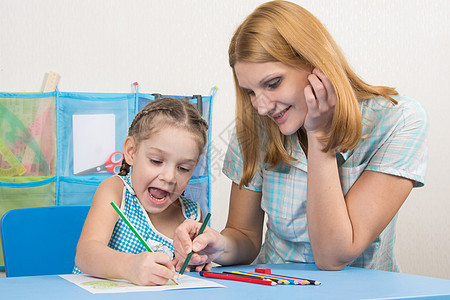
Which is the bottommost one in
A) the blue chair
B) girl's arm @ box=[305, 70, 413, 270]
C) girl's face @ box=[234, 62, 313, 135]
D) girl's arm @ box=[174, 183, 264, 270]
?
the blue chair

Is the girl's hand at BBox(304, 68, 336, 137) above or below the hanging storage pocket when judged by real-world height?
above

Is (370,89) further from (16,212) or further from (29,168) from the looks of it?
(29,168)

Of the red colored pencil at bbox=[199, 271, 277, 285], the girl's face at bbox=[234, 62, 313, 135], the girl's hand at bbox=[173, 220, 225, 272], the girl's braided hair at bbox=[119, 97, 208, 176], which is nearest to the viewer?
the red colored pencil at bbox=[199, 271, 277, 285]

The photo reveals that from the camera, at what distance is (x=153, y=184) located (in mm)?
1148

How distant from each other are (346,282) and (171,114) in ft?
1.93

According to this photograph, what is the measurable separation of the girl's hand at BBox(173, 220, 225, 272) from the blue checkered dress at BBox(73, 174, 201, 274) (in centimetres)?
16

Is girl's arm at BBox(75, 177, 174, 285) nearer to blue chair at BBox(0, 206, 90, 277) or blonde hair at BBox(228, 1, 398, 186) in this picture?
blue chair at BBox(0, 206, 90, 277)

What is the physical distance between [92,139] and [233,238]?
127 centimetres

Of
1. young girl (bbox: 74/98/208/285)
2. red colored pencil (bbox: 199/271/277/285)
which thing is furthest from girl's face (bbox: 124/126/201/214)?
red colored pencil (bbox: 199/271/277/285)

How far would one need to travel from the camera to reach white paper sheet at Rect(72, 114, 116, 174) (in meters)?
2.23

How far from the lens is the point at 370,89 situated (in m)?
1.14

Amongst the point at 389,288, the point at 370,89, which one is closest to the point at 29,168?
the point at 370,89

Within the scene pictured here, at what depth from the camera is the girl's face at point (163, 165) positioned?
1.14 m

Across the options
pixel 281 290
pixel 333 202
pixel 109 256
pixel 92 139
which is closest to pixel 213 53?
pixel 92 139
